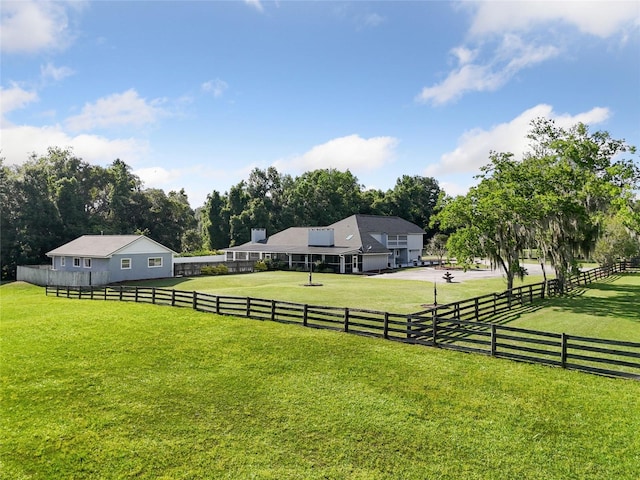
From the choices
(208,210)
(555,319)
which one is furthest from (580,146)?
(208,210)

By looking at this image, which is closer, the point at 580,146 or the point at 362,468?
the point at 362,468

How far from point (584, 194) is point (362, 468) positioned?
20.3m

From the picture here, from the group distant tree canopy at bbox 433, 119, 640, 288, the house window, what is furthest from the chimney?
distant tree canopy at bbox 433, 119, 640, 288

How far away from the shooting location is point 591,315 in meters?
17.6

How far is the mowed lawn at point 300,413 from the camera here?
637cm

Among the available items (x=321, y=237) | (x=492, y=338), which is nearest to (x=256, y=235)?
(x=321, y=237)

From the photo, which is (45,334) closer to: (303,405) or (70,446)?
(70,446)

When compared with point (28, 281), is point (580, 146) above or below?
above

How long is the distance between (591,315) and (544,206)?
5.57m

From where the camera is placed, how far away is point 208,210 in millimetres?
59781

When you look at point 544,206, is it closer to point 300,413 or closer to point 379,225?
point 300,413

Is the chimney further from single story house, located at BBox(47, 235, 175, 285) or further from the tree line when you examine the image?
single story house, located at BBox(47, 235, 175, 285)

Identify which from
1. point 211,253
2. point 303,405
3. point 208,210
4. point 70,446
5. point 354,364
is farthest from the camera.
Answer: point 208,210

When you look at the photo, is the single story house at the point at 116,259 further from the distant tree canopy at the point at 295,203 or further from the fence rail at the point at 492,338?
the distant tree canopy at the point at 295,203
